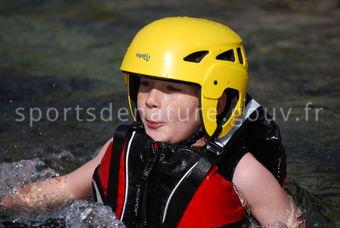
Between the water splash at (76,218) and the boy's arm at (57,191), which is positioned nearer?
the water splash at (76,218)

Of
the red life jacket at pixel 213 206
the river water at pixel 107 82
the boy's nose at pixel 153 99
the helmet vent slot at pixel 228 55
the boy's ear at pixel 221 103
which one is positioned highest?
the helmet vent slot at pixel 228 55

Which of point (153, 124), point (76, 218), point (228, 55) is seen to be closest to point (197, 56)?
point (228, 55)

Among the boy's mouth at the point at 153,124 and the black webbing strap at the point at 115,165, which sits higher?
the boy's mouth at the point at 153,124

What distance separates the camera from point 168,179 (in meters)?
4.15

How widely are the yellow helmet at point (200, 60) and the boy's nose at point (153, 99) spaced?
0.14m

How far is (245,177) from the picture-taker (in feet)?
13.3

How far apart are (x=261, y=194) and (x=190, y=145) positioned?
62 cm

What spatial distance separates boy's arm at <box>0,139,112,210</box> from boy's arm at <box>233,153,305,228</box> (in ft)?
3.98

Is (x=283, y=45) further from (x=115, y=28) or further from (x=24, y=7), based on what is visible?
(x=24, y=7)

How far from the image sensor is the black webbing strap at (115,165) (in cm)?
439

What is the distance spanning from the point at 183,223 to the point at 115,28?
22.5 feet

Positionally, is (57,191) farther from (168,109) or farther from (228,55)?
(228,55)

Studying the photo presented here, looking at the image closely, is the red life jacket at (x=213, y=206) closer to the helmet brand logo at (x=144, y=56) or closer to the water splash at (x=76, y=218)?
the water splash at (x=76, y=218)

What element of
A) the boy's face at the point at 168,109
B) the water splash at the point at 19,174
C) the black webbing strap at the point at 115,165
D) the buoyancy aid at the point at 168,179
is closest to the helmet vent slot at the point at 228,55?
the boy's face at the point at 168,109
